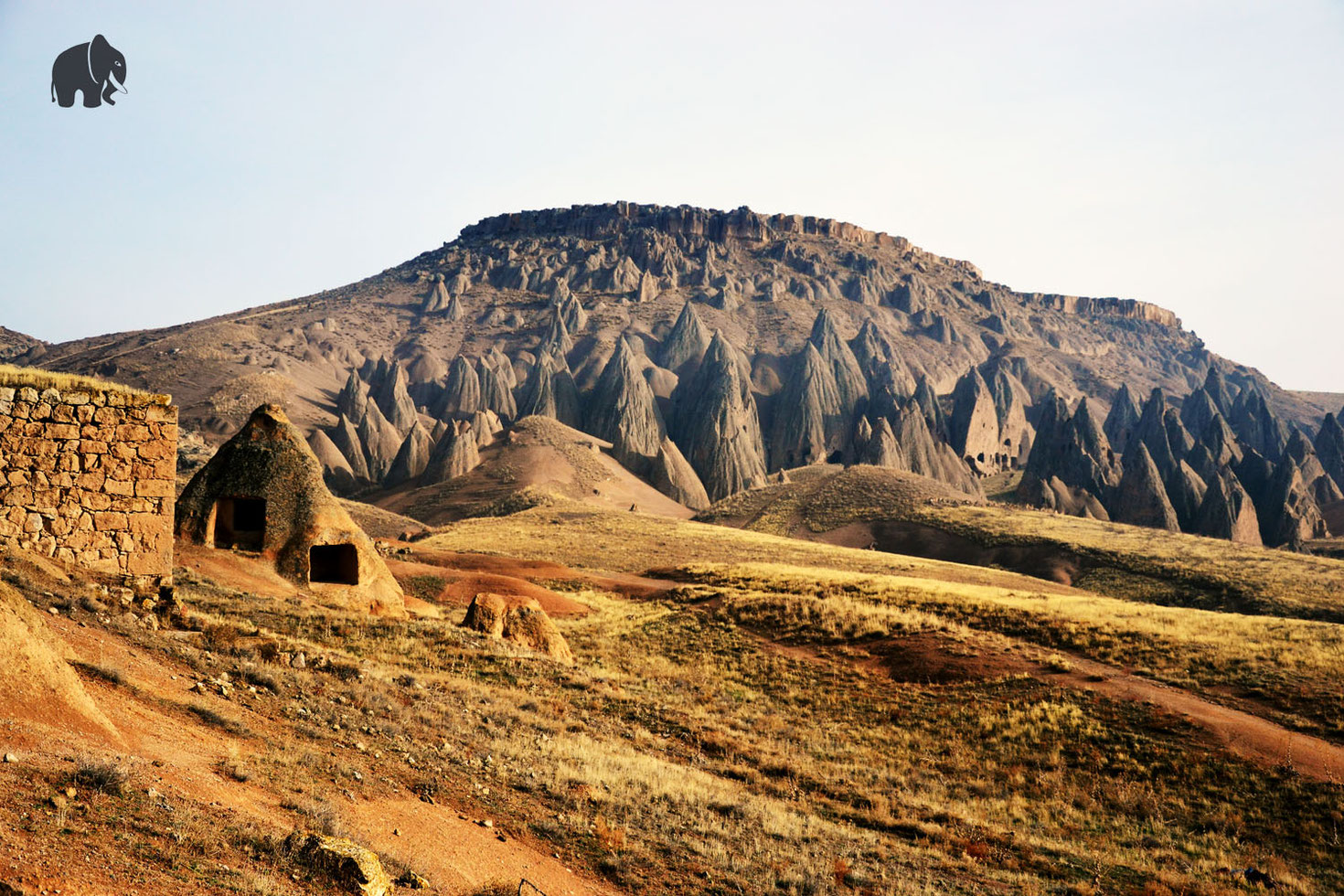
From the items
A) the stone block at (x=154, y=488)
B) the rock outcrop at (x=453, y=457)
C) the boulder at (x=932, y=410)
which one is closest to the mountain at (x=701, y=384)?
the rock outcrop at (x=453, y=457)

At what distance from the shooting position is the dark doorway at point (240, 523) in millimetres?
24312

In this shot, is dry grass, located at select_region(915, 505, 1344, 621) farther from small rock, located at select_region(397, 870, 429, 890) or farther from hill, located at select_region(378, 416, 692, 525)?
small rock, located at select_region(397, 870, 429, 890)

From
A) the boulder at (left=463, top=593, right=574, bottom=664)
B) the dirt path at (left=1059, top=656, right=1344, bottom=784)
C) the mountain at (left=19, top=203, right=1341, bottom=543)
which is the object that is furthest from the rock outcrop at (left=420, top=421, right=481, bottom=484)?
the dirt path at (left=1059, top=656, right=1344, bottom=784)

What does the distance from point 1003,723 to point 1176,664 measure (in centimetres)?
709

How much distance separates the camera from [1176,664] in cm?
2569

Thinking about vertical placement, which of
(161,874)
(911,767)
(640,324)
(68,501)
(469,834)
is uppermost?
(640,324)

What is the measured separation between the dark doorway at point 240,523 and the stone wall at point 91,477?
8.48 meters

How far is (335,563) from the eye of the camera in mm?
26078

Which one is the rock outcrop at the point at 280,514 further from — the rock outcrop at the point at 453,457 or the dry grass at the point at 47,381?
the rock outcrop at the point at 453,457

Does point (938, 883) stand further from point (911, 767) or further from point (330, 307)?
point (330, 307)

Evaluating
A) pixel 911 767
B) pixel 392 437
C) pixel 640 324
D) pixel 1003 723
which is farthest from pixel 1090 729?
pixel 640 324

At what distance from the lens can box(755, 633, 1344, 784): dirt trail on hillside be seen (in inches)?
758

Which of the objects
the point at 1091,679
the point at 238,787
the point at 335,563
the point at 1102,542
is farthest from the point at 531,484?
the point at 238,787

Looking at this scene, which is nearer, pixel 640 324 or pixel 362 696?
pixel 362 696
